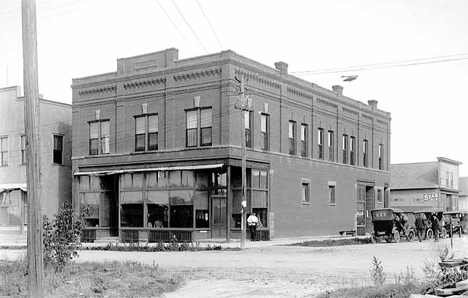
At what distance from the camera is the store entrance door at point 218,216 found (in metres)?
33.1

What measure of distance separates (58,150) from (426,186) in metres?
40.3

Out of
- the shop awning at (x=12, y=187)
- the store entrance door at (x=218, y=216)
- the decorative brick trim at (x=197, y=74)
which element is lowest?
the store entrance door at (x=218, y=216)

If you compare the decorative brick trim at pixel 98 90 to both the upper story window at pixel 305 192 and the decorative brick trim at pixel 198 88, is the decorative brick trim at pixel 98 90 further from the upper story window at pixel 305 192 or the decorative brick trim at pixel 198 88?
the upper story window at pixel 305 192

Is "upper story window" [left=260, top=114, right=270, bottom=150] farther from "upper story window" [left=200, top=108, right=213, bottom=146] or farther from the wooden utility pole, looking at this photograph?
the wooden utility pole

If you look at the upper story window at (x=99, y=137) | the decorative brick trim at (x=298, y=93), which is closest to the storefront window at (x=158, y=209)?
the upper story window at (x=99, y=137)

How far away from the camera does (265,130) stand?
117 feet

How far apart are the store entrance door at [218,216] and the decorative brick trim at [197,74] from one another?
689 cm

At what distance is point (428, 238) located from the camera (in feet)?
127

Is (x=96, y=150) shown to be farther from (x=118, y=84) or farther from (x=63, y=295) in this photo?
(x=63, y=295)

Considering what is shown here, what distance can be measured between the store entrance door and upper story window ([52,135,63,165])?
1396 cm

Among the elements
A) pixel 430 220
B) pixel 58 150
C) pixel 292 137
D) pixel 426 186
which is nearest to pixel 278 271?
pixel 292 137

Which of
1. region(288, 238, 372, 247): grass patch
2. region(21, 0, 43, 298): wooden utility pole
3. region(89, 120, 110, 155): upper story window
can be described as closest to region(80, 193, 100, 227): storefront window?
region(89, 120, 110, 155): upper story window

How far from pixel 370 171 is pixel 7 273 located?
38.0 metres

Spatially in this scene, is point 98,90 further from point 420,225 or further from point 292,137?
point 420,225
